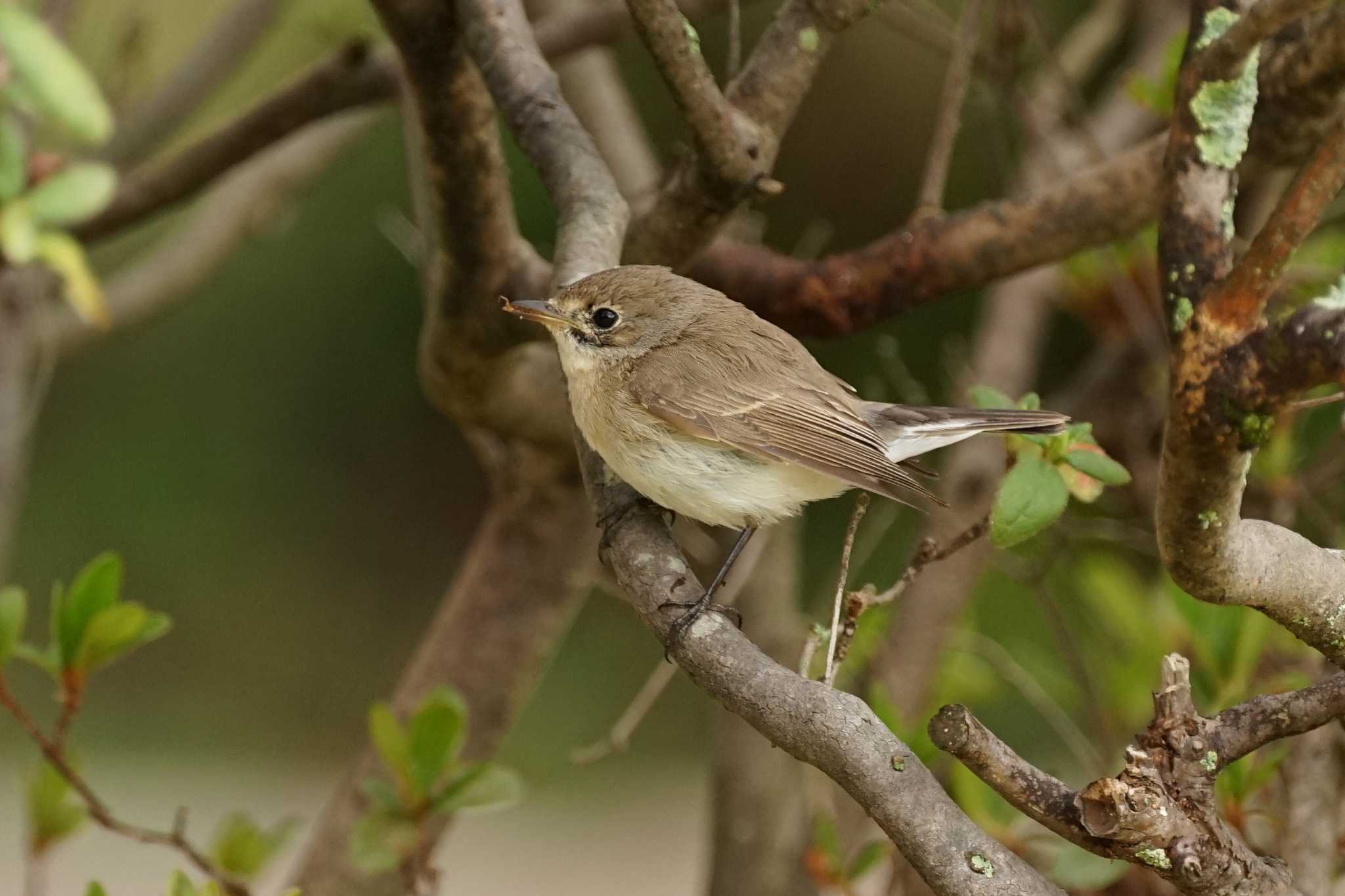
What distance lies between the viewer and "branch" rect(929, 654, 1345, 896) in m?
1.65

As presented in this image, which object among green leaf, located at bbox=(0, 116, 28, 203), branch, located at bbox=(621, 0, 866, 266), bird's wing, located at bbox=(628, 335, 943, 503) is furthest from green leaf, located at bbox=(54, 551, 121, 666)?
branch, located at bbox=(621, 0, 866, 266)

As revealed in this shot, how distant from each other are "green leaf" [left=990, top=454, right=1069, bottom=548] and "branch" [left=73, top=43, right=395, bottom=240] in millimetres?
1961

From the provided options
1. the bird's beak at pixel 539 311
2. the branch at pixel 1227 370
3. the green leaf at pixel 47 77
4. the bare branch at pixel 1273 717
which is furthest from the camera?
the bird's beak at pixel 539 311

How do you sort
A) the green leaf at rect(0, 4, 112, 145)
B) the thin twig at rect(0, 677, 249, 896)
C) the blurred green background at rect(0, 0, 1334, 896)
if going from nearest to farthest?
the green leaf at rect(0, 4, 112, 145) → the thin twig at rect(0, 677, 249, 896) → the blurred green background at rect(0, 0, 1334, 896)

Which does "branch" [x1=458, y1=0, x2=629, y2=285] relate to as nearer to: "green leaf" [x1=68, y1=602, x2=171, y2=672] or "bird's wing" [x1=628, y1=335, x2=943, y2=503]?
"bird's wing" [x1=628, y1=335, x2=943, y2=503]

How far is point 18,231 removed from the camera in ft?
6.34

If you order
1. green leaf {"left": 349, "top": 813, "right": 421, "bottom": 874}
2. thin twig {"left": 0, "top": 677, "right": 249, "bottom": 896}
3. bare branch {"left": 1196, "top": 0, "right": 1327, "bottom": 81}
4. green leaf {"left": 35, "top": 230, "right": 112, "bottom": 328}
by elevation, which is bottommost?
thin twig {"left": 0, "top": 677, "right": 249, "bottom": 896}

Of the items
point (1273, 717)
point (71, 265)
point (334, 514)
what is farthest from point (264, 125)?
point (334, 514)

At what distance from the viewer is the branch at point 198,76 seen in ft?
13.5

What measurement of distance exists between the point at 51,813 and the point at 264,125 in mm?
1626

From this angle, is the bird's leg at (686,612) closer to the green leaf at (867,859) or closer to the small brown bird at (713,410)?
the small brown bird at (713,410)

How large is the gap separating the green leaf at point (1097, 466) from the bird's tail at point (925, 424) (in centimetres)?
52

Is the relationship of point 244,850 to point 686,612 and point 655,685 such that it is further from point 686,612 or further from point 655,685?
point 686,612

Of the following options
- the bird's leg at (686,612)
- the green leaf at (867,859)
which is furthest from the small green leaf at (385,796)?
the green leaf at (867,859)
